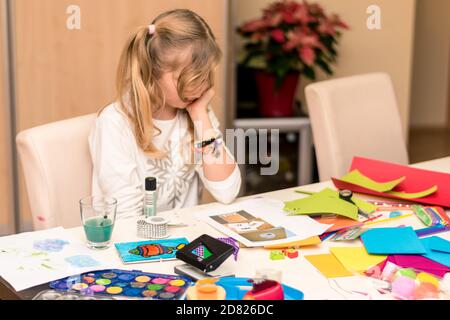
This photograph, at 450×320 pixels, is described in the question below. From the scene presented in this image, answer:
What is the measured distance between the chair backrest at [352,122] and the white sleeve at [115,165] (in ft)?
2.17

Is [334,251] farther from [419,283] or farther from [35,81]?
[35,81]

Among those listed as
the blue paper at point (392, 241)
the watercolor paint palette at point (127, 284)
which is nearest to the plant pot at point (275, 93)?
the blue paper at point (392, 241)

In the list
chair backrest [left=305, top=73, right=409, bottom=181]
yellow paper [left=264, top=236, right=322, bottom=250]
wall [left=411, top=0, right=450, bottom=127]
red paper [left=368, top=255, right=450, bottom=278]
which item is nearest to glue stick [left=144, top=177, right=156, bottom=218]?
yellow paper [left=264, top=236, right=322, bottom=250]

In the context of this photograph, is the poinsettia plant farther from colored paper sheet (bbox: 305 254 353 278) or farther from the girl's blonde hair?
colored paper sheet (bbox: 305 254 353 278)

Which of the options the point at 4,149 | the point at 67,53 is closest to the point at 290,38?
the point at 67,53

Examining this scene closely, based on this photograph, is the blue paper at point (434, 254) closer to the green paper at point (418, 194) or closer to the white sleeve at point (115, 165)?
the green paper at point (418, 194)

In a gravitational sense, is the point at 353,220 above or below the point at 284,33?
below

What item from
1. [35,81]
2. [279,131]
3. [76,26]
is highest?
[76,26]

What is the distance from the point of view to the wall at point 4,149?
3037 mm

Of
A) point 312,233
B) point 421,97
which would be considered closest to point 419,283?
point 312,233

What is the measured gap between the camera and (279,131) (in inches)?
141

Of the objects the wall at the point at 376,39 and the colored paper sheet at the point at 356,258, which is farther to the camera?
the wall at the point at 376,39

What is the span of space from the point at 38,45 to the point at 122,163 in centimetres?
130

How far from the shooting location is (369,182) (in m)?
2.05
